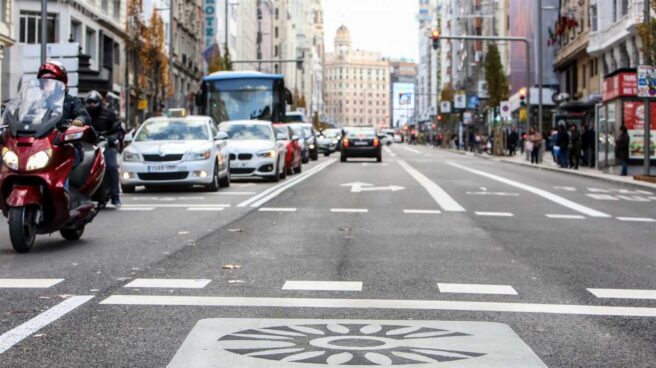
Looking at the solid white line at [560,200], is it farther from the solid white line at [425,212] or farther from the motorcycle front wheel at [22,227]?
the motorcycle front wheel at [22,227]

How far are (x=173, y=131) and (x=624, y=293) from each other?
47.4 feet

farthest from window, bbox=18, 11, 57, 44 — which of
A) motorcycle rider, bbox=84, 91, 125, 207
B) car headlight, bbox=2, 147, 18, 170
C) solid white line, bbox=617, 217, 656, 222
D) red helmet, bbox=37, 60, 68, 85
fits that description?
car headlight, bbox=2, 147, 18, 170

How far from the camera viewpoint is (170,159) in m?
19.7

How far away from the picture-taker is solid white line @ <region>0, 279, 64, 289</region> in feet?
24.7

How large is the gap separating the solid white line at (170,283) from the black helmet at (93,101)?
6.95 metres

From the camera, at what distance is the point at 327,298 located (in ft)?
23.1

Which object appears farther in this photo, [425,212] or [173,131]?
[173,131]

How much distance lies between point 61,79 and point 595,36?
4601cm

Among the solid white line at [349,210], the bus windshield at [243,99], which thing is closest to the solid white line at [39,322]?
the solid white line at [349,210]

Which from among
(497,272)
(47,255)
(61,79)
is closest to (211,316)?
(497,272)

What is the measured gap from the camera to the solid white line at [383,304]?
6.62 metres

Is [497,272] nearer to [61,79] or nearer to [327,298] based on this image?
[327,298]

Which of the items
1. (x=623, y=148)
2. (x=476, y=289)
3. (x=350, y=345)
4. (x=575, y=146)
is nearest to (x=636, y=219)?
(x=476, y=289)

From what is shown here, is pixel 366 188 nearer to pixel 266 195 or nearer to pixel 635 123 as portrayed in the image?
pixel 266 195
